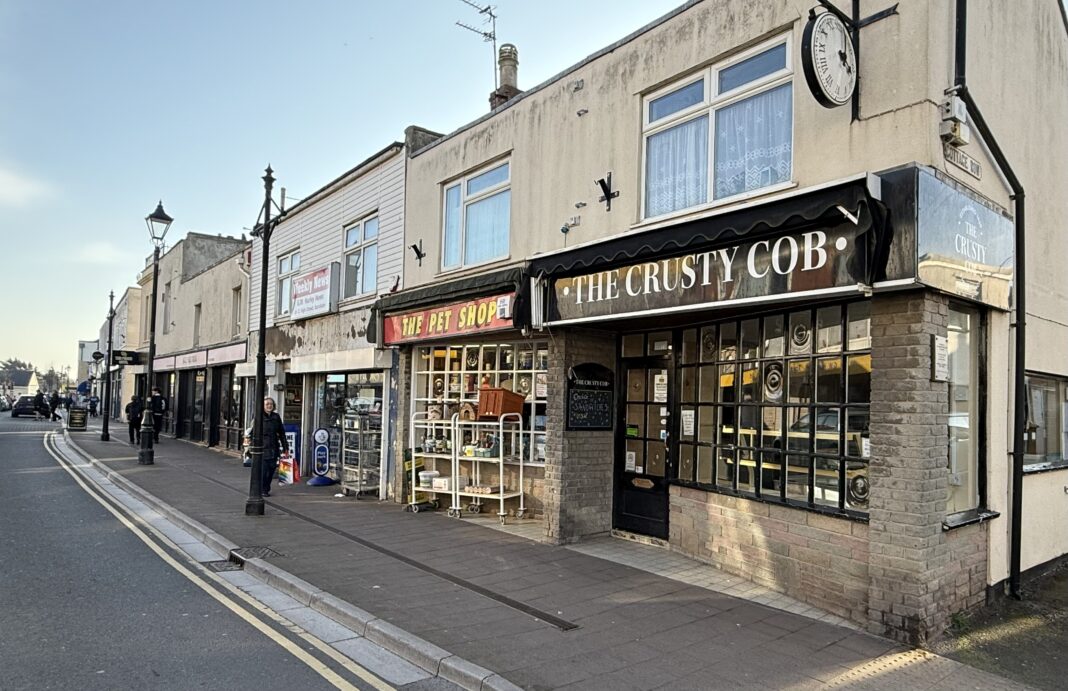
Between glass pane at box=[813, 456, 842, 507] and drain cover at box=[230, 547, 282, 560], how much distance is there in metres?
6.22

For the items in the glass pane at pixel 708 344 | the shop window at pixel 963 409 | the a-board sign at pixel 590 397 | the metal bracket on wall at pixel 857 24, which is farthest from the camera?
the a-board sign at pixel 590 397

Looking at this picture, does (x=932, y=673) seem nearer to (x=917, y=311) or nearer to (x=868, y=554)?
(x=868, y=554)

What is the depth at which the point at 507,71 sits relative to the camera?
1305 centimetres

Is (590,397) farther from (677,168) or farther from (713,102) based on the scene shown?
(713,102)

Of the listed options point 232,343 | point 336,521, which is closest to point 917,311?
point 336,521

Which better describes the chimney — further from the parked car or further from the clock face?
the parked car

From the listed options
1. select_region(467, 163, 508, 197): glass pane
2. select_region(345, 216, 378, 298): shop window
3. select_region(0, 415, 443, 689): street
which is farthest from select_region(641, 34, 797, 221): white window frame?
select_region(345, 216, 378, 298): shop window

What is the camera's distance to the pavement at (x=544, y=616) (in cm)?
504

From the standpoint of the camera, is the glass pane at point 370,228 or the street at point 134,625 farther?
the glass pane at point 370,228

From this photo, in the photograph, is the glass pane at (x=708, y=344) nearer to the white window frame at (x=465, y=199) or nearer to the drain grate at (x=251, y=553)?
the white window frame at (x=465, y=199)

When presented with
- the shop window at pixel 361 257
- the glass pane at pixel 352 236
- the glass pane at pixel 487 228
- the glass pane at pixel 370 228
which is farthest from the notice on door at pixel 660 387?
the glass pane at pixel 352 236

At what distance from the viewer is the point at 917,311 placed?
5.73 m

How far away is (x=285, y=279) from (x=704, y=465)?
13.9 meters

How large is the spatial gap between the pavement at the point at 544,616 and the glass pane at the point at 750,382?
207 centimetres
